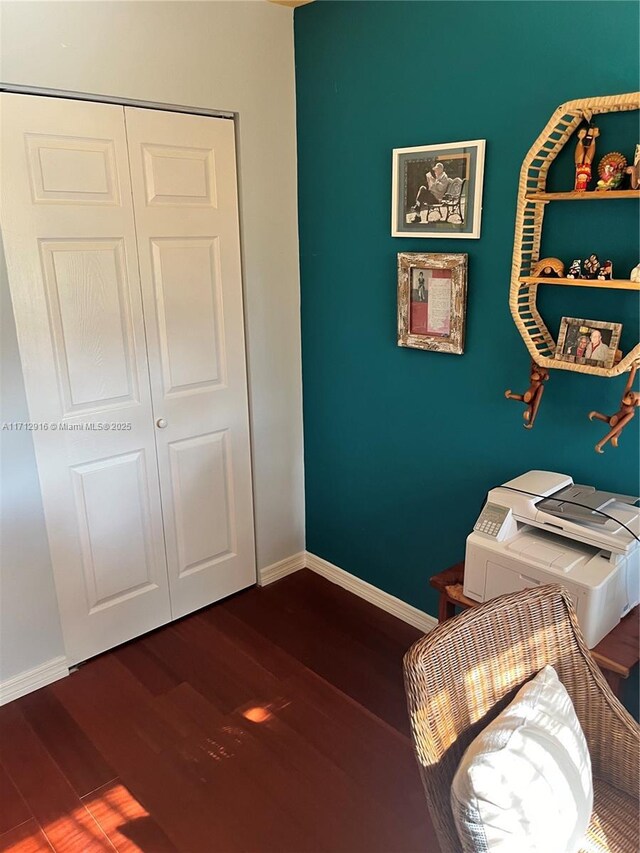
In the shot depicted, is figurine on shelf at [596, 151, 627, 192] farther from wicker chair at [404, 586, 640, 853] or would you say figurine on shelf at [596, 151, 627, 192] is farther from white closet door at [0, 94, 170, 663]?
white closet door at [0, 94, 170, 663]

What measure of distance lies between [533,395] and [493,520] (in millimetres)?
411

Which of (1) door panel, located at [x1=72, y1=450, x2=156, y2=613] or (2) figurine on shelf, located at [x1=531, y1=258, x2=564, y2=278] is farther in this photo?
(1) door panel, located at [x1=72, y1=450, x2=156, y2=613]

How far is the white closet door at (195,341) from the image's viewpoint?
7.86 feet

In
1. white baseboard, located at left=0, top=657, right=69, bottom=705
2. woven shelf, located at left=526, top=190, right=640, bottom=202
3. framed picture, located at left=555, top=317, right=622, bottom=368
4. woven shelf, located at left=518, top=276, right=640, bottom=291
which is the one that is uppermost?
woven shelf, located at left=526, top=190, right=640, bottom=202

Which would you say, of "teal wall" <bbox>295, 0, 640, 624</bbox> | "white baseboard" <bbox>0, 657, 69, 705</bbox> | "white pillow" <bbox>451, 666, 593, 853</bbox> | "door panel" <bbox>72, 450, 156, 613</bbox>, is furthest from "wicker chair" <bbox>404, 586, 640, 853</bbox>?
"white baseboard" <bbox>0, 657, 69, 705</bbox>

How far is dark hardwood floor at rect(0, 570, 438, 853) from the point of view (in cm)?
188

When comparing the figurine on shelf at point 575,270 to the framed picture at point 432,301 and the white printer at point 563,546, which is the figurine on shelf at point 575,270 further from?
the white printer at point 563,546

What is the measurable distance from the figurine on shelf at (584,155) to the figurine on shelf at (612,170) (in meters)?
0.04

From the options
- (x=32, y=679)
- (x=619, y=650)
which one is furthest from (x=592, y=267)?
(x=32, y=679)

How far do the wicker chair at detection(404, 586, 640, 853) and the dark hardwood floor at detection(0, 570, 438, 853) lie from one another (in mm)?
618

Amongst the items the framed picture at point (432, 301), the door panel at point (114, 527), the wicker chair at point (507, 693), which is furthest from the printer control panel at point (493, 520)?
the door panel at point (114, 527)

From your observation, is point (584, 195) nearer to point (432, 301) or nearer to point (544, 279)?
point (544, 279)

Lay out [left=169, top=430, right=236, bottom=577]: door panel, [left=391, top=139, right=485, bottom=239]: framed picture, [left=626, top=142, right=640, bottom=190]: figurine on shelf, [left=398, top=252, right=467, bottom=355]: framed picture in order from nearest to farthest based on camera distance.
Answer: [left=626, top=142, right=640, bottom=190]: figurine on shelf → [left=391, top=139, right=485, bottom=239]: framed picture → [left=398, top=252, right=467, bottom=355]: framed picture → [left=169, top=430, right=236, bottom=577]: door panel

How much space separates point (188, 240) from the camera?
2.51 metres
